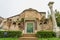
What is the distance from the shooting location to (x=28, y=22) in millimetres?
27609

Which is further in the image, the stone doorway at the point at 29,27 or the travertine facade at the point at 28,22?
the stone doorway at the point at 29,27

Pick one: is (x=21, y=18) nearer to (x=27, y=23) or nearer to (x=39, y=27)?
(x=27, y=23)

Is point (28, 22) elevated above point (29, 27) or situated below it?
above

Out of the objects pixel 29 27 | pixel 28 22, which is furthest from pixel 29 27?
pixel 28 22

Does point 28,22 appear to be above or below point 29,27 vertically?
above

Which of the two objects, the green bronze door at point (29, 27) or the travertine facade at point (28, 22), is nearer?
the travertine facade at point (28, 22)

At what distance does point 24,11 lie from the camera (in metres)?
27.9

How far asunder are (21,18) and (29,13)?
1.38 meters

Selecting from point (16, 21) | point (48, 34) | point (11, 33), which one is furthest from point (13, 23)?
point (48, 34)

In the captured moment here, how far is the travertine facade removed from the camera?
88.8 feet

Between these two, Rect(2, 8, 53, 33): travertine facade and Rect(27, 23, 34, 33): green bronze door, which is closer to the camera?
Rect(2, 8, 53, 33): travertine facade

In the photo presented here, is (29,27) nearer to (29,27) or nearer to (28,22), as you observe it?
(29,27)

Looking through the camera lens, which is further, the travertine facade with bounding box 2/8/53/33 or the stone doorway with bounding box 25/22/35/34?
the stone doorway with bounding box 25/22/35/34

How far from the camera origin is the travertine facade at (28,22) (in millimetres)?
27052
